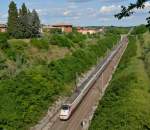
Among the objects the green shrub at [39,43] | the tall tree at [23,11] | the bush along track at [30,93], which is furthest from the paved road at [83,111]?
the tall tree at [23,11]

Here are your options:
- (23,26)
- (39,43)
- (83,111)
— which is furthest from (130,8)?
(23,26)

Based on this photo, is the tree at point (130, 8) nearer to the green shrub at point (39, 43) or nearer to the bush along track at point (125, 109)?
the bush along track at point (125, 109)

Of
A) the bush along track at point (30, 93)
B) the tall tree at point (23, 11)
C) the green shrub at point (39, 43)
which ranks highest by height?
the tall tree at point (23, 11)

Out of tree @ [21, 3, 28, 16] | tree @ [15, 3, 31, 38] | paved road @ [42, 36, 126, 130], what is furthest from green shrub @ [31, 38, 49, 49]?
paved road @ [42, 36, 126, 130]

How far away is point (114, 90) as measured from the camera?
50.9 metres

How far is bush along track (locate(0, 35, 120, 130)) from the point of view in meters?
39.1

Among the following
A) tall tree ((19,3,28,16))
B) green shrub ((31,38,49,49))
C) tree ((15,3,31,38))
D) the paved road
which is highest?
tall tree ((19,3,28,16))

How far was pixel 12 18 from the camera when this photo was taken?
300 ft

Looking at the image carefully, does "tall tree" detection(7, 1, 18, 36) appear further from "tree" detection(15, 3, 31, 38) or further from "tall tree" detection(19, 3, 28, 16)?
"tall tree" detection(19, 3, 28, 16)

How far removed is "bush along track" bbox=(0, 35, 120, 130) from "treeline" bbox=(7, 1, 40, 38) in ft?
74.7

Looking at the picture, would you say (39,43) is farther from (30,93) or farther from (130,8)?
(130,8)

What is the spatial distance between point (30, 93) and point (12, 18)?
46717mm

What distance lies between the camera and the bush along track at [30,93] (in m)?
39.1

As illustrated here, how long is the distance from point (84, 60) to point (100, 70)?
30.7ft
